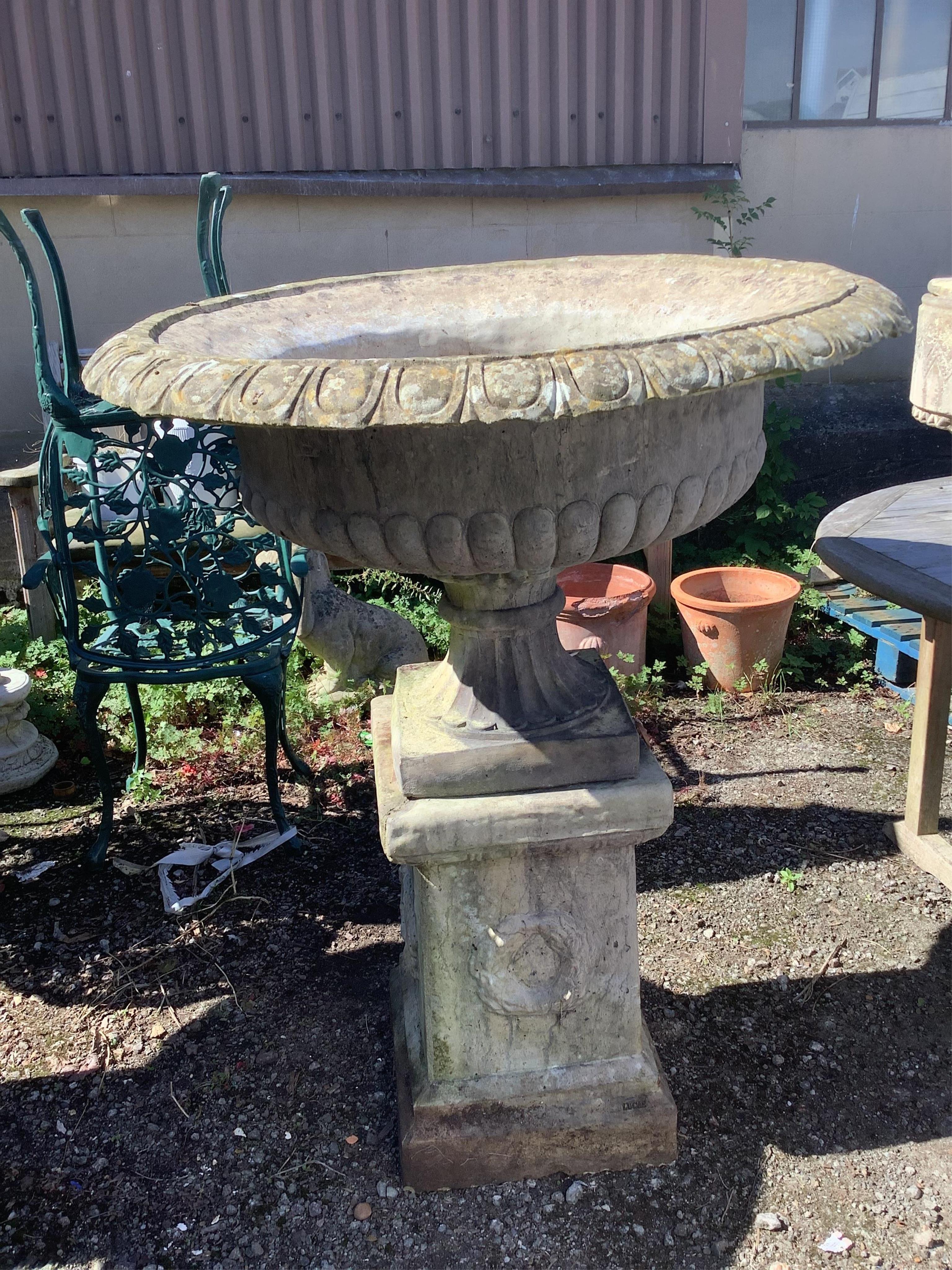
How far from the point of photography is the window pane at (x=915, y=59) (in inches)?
214

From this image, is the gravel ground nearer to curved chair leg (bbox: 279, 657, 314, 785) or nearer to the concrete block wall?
curved chair leg (bbox: 279, 657, 314, 785)

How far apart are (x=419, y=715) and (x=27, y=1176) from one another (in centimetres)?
125

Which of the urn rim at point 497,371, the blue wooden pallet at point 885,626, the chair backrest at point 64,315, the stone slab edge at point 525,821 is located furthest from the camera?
the blue wooden pallet at point 885,626

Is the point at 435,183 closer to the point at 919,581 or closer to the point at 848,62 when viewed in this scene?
the point at 848,62

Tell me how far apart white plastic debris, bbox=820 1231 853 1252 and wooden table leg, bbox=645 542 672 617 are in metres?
2.73

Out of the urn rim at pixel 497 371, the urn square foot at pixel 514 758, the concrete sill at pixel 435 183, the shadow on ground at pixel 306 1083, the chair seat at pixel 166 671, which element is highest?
the concrete sill at pixel 435 183

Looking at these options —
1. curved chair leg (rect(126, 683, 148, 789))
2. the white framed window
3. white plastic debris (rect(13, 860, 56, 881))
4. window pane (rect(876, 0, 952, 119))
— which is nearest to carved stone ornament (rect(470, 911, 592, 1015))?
white plastic debris (rect(13, 860, 56, 881))

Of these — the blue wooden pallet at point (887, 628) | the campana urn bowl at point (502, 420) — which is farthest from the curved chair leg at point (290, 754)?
the blue wooden pallet at point (887, 628)

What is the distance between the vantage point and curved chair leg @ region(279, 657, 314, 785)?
127 inches

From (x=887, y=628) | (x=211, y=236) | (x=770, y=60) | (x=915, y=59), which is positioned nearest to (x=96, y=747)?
(x=211, y=236)

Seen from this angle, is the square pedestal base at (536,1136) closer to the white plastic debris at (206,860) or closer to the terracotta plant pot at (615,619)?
the white plastic debris at (206,860)

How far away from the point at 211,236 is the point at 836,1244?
2.89 meters

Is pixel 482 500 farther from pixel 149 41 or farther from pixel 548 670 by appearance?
pixel 149 41

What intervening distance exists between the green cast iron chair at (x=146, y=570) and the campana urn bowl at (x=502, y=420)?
2.53 feet
